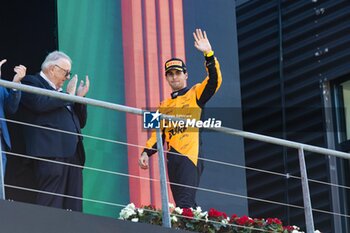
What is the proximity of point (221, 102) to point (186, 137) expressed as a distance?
74 cm

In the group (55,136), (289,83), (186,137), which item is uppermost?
(289,83)

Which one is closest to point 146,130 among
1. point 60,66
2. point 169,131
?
point 169,131

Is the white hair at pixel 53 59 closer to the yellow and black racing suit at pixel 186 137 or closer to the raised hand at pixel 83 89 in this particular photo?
the raised hand at pixel 83 89

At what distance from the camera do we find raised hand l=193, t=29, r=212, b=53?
348 inches

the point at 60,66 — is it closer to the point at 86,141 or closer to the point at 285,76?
the point at 86,141

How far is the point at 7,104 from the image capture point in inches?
291

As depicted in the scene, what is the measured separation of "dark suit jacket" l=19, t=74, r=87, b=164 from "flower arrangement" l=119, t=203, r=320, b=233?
0.57 m

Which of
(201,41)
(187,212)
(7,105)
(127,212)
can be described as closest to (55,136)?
(7,105)

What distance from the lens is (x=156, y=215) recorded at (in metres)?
7.35

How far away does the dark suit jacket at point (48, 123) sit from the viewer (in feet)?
25.0

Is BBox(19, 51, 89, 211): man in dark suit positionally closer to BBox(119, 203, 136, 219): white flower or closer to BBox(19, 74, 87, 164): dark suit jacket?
BBox(19, 74, 87, 164): dark suit jacket

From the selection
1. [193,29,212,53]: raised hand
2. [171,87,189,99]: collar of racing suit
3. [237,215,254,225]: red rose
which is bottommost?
[237,215,254,225]: red rose

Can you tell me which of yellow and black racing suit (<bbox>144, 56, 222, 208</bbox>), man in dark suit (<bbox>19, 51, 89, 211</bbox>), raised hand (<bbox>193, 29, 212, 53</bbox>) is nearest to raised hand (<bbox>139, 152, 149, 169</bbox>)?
yellow and black racing suit (<bbox>144, 56, 222, 208</bbox>)

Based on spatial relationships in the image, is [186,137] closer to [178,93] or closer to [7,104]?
Answer: [178,93]
